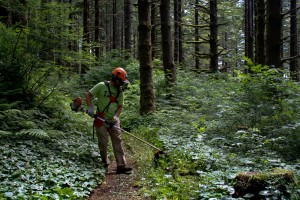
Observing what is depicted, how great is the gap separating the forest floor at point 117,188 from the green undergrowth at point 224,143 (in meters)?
0.21

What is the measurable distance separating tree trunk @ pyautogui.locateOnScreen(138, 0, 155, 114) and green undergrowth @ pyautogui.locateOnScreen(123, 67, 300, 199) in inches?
23.8

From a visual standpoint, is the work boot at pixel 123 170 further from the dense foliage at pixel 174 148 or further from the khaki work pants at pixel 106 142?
the dense foliage at pixel 174 148

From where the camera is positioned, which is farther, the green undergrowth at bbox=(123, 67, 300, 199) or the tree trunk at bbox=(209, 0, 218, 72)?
the tree trunk at bbox=(209, 0, 218, 72)

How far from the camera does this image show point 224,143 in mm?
7625

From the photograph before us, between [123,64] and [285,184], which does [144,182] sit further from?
[123,64]

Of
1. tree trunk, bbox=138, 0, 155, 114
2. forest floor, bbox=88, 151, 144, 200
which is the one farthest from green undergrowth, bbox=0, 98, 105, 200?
tree trunk, bbox=138, 0, 155, 114

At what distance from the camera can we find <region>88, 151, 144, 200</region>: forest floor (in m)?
5.71

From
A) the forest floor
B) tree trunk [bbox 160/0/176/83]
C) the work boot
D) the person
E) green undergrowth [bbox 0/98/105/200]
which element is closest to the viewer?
green undergrowth [bbox 0/98/105/200]

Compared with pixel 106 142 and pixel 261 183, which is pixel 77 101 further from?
pixel 261 183

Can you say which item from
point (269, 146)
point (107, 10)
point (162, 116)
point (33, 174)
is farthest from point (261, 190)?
point (107, 10)

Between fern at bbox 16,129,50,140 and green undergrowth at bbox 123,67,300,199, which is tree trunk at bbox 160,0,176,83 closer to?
green undergrowth at bbox 123,67,300,199

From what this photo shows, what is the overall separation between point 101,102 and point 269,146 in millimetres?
4031

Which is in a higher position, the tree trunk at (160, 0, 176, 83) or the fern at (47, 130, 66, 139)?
the tree trunk at (160, 0, 176, 83)

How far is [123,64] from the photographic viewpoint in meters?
20.3
